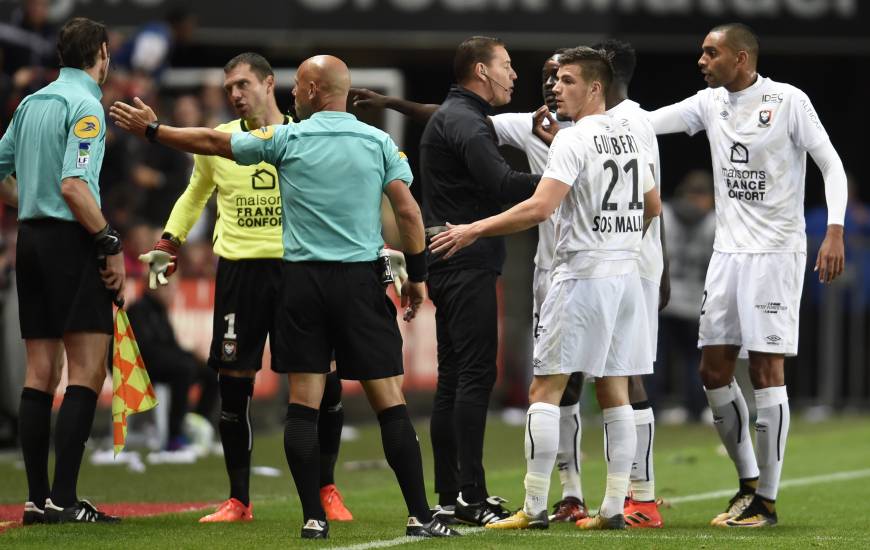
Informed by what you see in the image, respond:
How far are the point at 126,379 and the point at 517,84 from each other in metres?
13.1

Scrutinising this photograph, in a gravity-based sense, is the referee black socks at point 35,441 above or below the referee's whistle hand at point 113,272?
below

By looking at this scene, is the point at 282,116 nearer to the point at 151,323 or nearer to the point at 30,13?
the point at 151,323

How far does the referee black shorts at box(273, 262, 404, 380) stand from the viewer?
752 centimetres

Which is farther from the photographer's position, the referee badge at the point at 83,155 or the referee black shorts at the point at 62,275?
the referee black shorts at the point at 62,275

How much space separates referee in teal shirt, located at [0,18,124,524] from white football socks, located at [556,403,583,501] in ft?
8.25

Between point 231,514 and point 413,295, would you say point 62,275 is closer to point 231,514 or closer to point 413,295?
point 231,514

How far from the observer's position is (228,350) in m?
8.85

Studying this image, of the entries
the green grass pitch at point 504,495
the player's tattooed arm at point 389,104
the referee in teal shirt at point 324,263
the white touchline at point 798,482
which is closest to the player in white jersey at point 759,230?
the green grass pitch at point 504,495

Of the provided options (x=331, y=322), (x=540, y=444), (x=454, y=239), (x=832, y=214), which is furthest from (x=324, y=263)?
(x=832, y=214)

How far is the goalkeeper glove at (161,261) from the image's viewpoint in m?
8.60

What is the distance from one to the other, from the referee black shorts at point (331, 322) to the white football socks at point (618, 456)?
1.27 meters

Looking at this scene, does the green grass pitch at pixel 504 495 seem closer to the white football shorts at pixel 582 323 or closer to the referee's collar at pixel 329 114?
the white football shorts at pixel 582 323

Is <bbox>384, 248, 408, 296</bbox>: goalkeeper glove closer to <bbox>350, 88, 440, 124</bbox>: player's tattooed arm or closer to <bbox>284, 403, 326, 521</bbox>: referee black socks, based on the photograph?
<bbox>284, 403, 326, 521</bbox>: referee black socks

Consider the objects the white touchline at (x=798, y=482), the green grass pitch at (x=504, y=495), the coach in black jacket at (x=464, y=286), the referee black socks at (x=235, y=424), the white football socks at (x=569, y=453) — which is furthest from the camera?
the white touchline at (x=798, y=482)
